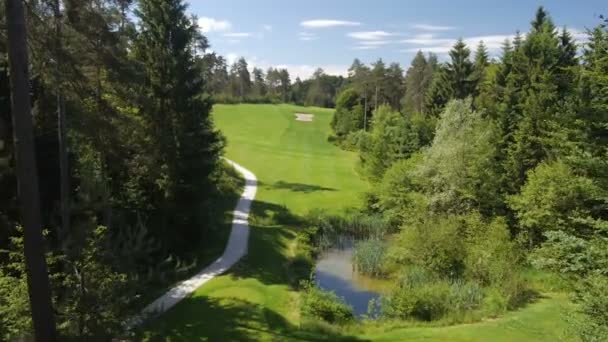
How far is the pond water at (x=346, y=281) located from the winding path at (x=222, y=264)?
13.4ft

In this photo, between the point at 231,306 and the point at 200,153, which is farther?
the point at 200,153

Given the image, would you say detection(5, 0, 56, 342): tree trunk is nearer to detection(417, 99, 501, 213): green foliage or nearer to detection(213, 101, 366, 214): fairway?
detection(417, 99, 501, 213): green foliage

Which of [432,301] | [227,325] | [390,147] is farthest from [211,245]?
[390,147]

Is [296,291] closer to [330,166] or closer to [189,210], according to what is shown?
[189,210]

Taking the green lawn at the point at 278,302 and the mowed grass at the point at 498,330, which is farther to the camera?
the green lawn at the point at 278,302

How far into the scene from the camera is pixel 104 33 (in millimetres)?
14156

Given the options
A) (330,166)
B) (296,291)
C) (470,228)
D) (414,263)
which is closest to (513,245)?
(470,228)

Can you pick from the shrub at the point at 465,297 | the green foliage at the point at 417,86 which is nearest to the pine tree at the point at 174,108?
the shrub at the point at 465,297

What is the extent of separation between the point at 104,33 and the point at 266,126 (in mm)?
59033

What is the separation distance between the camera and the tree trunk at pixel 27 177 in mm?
7324

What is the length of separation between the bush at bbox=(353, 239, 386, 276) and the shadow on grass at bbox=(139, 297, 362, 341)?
314 inches

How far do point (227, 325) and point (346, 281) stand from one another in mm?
8628

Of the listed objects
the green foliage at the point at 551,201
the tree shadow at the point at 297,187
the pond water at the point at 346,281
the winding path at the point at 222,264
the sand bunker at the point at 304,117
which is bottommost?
the pond water at the point at 346,281

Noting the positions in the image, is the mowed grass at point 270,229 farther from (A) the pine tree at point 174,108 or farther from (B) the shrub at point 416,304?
(A) the pine tree at point 174,108
